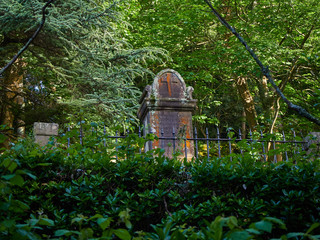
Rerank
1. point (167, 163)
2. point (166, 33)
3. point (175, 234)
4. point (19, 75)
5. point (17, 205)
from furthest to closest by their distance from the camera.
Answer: point (166, 33), point (19, 75), point (167, 163), point (17, 205), point (175, 234)

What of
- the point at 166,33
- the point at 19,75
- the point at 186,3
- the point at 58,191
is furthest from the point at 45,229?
the point at 186,3

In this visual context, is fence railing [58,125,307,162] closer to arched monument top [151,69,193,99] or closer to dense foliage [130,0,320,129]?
arched monument top [151,69,193,99]

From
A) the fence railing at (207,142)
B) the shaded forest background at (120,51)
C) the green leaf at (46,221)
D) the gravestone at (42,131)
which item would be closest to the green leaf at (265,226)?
the green leaf at (46,221)

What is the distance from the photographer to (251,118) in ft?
47.9

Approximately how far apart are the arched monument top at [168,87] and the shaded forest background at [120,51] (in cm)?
290

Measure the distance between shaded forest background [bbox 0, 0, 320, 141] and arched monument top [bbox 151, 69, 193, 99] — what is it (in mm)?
2896

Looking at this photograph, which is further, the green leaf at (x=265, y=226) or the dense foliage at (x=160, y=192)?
the dense foliage at (x=160, y=192)

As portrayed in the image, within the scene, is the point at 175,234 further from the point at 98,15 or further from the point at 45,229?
the point at 98,15

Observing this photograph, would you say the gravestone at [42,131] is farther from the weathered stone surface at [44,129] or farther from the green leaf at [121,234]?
the green leaf at [121,234]

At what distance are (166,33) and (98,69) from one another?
15.1ft

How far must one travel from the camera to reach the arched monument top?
278 inches

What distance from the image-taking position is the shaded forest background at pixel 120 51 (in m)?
9.80

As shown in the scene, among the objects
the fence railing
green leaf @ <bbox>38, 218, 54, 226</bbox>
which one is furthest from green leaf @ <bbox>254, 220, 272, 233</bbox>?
the fence railing

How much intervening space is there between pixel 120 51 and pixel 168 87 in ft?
13.2
